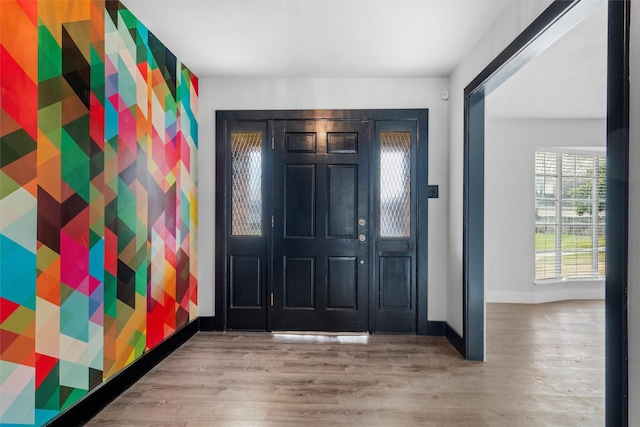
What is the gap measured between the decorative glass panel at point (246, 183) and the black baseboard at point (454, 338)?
7.14 feet

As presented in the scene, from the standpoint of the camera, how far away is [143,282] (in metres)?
3.16

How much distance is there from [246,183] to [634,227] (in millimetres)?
3475

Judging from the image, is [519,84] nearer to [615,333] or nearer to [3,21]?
[615,333]

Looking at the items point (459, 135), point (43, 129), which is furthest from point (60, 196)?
point (459, 135)

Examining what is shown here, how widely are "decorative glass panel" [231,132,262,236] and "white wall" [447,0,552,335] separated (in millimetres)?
1998

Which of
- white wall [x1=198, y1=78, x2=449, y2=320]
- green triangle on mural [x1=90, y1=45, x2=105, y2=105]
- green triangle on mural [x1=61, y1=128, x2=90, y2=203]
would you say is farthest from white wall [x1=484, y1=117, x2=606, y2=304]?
green triangle on mural [x1=61, y1=128, x2=90, y2=203]

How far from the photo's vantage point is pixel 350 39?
11.2 feet

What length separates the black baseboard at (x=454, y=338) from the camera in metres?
3.67

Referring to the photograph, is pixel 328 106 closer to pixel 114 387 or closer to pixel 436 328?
pixel 436 328

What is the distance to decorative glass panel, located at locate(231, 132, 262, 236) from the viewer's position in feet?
14.6

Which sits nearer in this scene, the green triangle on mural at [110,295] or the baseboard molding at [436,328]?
the green triangle on mural at [110,295]

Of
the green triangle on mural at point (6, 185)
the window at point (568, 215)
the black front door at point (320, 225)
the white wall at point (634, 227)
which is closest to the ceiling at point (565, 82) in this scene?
the window at point (568, 215)

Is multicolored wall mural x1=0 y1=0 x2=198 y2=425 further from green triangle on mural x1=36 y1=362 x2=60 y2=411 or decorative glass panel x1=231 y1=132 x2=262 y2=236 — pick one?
decorative glass panel x1=231 y1=132 x2=262 y2=236

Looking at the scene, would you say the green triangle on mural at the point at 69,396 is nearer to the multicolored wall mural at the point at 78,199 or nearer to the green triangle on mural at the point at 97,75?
the multicolored wall mural at the point at 78,199
